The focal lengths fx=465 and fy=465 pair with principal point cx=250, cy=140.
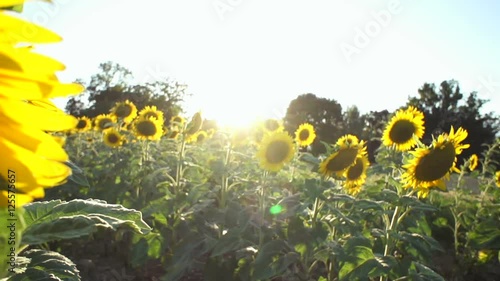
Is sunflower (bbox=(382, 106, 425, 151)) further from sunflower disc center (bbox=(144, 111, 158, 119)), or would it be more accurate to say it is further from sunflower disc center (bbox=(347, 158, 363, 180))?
sunflower disc center (bbox=(144, 111, 158, 119))

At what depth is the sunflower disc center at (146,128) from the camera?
6.07m

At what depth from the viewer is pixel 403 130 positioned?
4867 millimetres

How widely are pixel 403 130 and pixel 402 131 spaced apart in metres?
0.01

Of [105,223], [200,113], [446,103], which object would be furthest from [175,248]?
[446,103]

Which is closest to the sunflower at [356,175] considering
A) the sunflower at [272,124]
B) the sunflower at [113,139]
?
the sunflower at [272,124]

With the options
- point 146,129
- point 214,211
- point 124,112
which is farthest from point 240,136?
point 124,112

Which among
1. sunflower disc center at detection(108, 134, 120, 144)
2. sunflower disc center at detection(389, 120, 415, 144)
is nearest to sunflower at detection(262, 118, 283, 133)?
sunflower disc center at detection(389, 120, 415, 144)

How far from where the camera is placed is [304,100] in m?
42.7

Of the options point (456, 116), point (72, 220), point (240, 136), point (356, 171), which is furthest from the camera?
point (456, 116)

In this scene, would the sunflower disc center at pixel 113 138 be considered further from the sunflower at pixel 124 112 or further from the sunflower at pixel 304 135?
the sunflower at pixel 304 135

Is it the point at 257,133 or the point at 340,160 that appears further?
the point at 257,133

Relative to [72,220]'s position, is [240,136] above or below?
above

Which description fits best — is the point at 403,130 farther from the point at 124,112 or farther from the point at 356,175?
the point at 124,112

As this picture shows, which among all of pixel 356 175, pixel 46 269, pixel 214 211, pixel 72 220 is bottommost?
pixel 214 211
